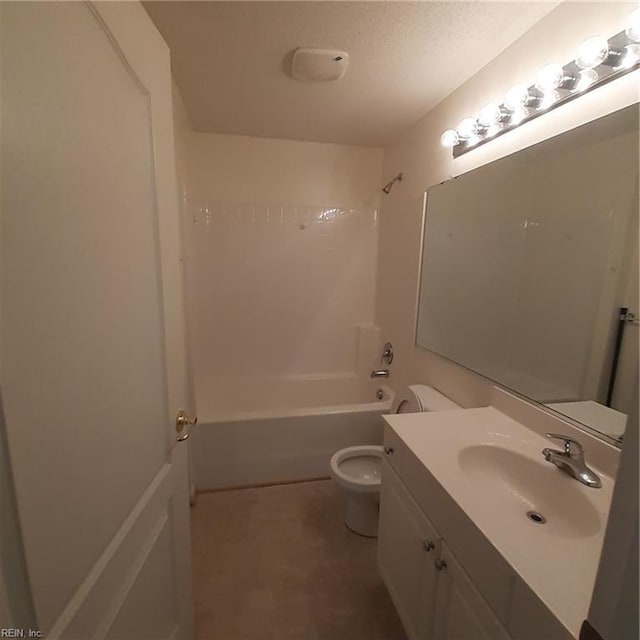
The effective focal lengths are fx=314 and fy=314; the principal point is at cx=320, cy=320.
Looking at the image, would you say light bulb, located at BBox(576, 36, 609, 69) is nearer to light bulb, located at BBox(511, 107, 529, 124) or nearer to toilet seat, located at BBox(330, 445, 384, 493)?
light bulb, located at BBox(511, 107, 529, 124)

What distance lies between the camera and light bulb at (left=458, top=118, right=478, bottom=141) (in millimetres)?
1475

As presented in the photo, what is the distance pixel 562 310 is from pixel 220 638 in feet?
6.04

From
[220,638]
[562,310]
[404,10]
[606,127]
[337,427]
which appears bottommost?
[220,638]

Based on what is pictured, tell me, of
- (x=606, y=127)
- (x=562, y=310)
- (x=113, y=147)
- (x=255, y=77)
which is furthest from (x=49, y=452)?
(x=255, y=77)

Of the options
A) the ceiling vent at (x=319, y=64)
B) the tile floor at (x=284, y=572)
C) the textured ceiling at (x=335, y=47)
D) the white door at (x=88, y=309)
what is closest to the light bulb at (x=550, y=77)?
the textured ceiling at (x=335, y=47)

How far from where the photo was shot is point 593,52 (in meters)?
0.94

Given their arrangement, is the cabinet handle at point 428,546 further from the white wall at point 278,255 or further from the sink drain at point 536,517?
the white wall at point 278,255

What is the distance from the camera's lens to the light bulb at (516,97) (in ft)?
3.96

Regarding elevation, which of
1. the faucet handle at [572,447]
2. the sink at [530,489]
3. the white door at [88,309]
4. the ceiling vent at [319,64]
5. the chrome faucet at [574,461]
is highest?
the ceiling vent at [319,64]

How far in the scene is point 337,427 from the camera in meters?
2.21

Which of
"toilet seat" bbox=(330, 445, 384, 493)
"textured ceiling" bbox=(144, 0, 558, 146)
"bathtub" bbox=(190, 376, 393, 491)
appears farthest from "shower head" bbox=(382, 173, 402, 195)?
"toilet seat" bbox=(330, 445, 384, 493)

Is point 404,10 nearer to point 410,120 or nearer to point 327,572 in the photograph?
point 410,120

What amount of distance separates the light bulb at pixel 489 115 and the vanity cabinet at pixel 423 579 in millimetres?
1544

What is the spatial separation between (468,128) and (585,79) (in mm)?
513
